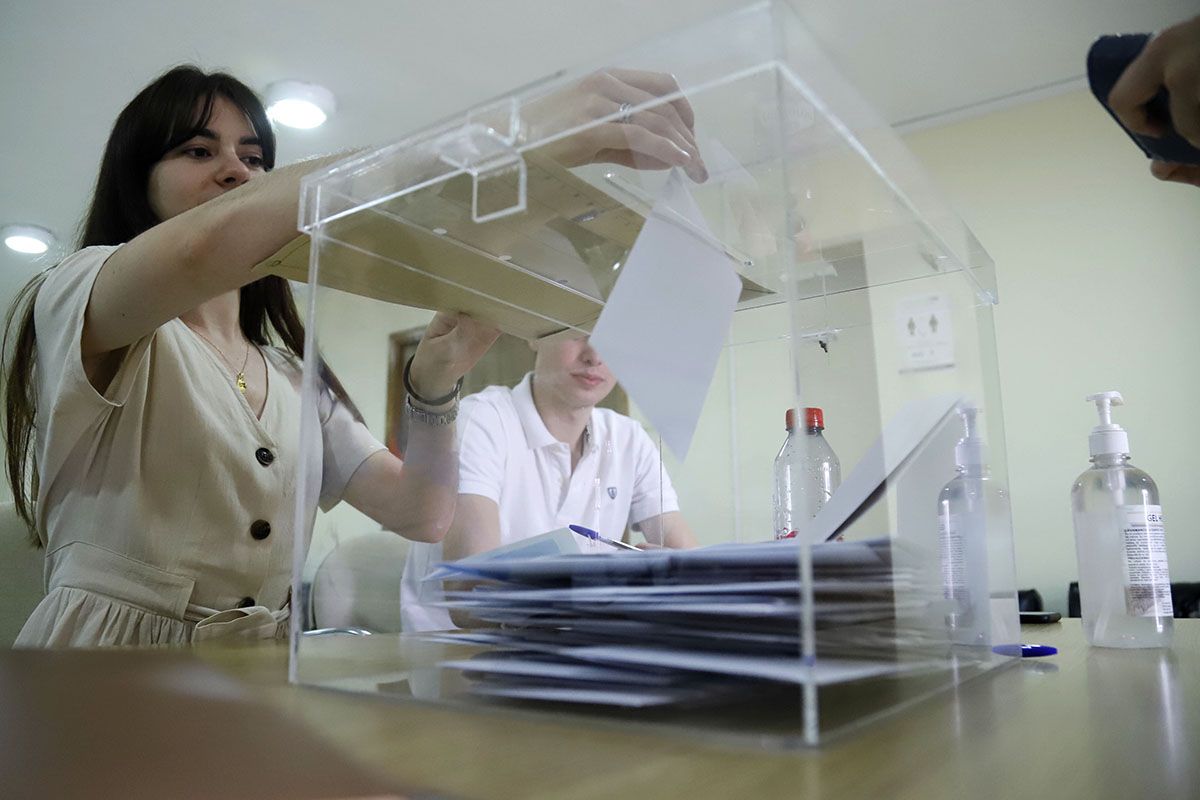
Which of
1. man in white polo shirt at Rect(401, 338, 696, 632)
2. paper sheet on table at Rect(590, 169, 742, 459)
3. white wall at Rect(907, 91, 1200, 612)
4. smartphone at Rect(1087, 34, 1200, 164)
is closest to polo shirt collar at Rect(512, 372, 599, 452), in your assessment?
man in white polo shirt at Rect(401, 338, 696, 632)

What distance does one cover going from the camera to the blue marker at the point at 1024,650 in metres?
0.57

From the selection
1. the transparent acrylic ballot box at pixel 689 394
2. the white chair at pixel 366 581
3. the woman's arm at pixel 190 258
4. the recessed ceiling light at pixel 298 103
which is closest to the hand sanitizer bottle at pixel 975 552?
the transparent acrylic ballot box at pixel 689 394

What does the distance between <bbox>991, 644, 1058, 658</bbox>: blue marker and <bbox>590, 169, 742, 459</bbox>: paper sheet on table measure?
29cm

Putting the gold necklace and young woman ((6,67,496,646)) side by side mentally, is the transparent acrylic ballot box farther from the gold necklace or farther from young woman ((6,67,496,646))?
the gold necklace

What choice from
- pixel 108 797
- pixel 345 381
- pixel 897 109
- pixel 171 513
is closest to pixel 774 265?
pixel 345 381

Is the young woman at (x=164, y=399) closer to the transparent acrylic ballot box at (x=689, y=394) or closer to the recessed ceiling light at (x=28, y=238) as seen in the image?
the transparent acrylic ballot box at (x=689, y=394)

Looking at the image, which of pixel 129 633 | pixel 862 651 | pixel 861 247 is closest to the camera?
pixel 862 651

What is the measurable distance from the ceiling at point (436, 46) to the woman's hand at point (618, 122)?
7.56 ft

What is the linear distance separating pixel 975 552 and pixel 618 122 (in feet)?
1.22

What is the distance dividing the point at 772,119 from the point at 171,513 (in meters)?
0.88

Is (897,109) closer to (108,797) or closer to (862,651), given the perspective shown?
(862,651)

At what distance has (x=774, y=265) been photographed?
1.59 feet

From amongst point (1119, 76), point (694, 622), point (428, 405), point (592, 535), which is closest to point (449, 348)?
point (428, 405)

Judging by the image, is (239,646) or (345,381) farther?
(239,646)
